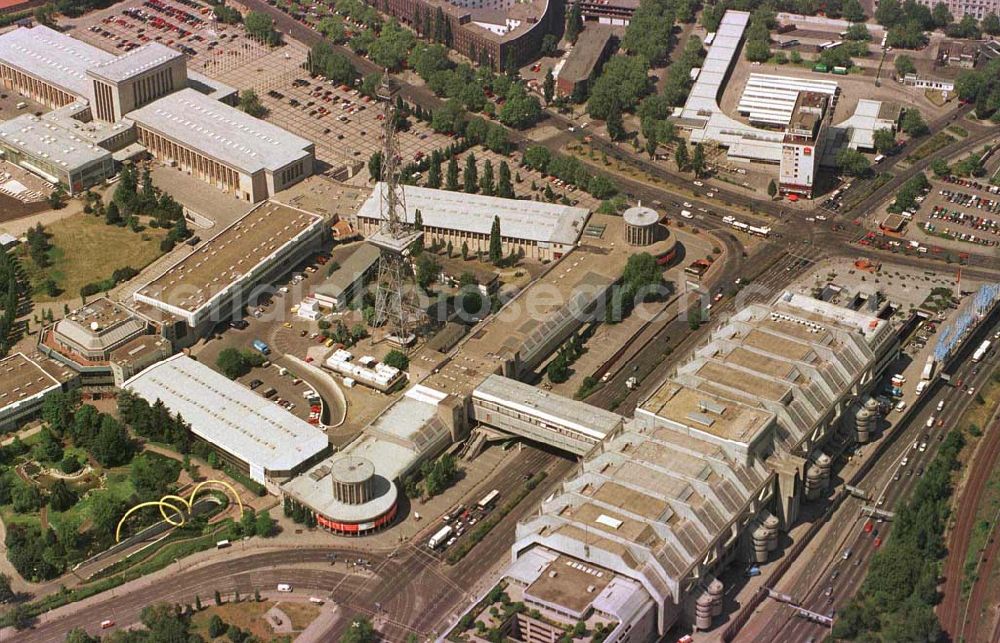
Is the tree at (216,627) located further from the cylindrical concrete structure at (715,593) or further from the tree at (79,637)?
the cylindrical concrete structure at (715,593)

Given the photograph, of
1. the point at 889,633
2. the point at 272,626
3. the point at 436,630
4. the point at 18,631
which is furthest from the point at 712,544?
the point at 18,631

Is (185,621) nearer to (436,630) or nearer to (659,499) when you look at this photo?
(436,630)

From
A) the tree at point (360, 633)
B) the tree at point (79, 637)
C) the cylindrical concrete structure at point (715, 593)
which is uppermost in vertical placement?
the cylindrical concrete structure at point (715, 593)

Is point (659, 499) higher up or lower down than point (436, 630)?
higher up

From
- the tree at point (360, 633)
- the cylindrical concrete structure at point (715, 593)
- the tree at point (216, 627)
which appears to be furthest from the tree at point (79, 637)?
the cylindrical concrete structure at point (715, 593)

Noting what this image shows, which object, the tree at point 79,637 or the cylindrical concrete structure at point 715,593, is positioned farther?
the cylindrical concrete structure at point 715,593

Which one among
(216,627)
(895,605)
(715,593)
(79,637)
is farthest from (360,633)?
(895,605)

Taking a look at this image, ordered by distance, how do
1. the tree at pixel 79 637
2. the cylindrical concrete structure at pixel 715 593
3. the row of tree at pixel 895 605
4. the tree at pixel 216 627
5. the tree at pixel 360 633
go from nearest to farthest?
1. the row of tree at pixel 895 605
2. the tree at pixel 360 633
3. the tree at pixel 79 637
4. the cylindrical concrete structure at pixel 715 593
5. the tree at pixel 216 627

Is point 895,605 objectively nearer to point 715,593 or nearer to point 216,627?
point 715,593
